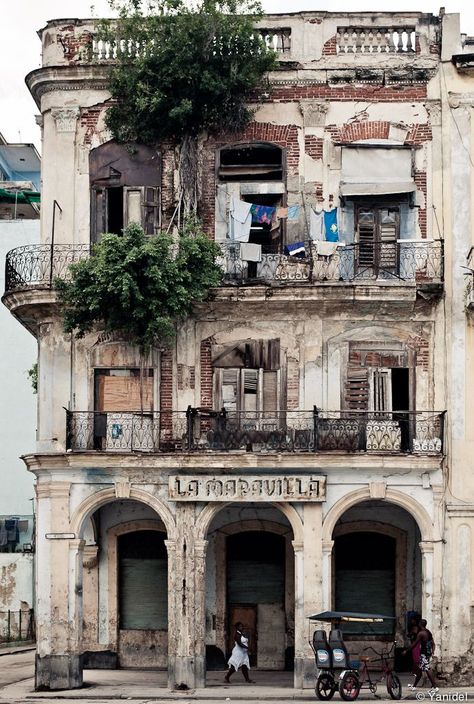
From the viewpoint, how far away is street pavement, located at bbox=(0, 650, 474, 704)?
33.2 m

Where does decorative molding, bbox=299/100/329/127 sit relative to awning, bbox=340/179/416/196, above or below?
above

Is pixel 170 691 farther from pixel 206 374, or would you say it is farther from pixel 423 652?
pixel 206 374

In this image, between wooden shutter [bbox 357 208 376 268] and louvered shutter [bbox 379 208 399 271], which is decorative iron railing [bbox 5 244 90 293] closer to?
wooden shutter [bbox 357 208 376 268]

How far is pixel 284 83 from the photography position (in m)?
37.1

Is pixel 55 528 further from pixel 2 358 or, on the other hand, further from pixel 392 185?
pixel 2 358

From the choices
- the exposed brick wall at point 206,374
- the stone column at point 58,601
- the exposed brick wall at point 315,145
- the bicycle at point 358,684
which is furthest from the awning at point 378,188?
the bicycle at point 358,684

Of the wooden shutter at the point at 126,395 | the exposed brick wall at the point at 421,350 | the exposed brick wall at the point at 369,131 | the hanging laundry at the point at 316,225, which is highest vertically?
the exposed brick wall at the point at 369,131

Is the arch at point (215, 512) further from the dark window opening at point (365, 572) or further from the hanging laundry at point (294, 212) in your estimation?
the hanging laundry at point (294, 212)

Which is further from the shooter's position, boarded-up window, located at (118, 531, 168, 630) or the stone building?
boarded-up window, located at (118, 531, 168, 630)

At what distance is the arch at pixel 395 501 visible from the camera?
35469 millimetres

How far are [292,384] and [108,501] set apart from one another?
4810 millimetres

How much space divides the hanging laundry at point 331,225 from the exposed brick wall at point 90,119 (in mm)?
5625

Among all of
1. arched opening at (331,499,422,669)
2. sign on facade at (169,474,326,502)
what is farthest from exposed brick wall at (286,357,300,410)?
arched opening at (331,499,422,669)

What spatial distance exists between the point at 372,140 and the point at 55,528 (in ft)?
36.5
